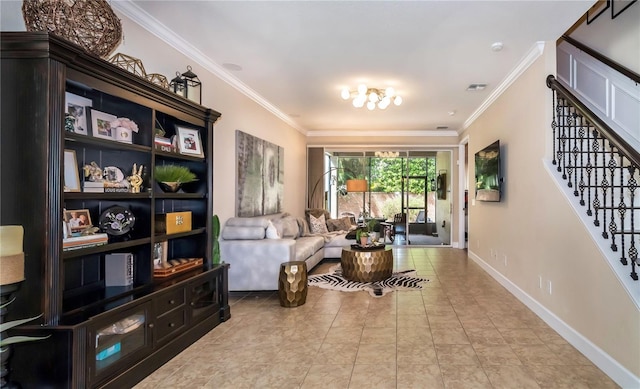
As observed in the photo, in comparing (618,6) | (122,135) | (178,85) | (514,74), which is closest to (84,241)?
(122,135)

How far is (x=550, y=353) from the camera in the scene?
2715mm

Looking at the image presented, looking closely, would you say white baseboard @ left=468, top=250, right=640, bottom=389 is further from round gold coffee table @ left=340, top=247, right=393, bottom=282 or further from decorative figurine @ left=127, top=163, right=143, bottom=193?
decorative figurine @ left=127, top=163, right=143, bottom=193

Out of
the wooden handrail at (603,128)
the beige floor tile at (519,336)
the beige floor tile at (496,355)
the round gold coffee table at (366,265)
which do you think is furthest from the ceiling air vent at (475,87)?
the beige floor tile at (496,355)

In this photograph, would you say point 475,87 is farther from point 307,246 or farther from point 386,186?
point 386,186

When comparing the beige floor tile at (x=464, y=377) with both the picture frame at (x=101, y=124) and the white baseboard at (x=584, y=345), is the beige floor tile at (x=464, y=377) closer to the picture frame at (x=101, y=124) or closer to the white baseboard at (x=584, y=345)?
the white baseboard at (x=584, y=345)

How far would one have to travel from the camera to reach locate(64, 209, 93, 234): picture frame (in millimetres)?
2152

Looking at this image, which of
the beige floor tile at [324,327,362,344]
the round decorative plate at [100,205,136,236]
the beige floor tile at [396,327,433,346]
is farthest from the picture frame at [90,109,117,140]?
the beige floor tile at [396,327,433,346]

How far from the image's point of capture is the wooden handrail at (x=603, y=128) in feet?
7.57

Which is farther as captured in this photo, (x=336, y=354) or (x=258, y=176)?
(x=258, y=176)

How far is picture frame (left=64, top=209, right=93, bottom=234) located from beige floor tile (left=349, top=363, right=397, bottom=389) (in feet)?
6.60

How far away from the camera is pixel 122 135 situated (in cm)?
243

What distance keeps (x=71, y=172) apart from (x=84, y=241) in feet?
1.39

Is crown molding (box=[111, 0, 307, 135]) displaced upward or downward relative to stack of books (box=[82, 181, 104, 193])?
upward

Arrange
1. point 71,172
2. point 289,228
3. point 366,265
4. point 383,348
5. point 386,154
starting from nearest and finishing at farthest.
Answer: point 71,172
point 383,348
point 366,265
point 289,228
point 386,154
